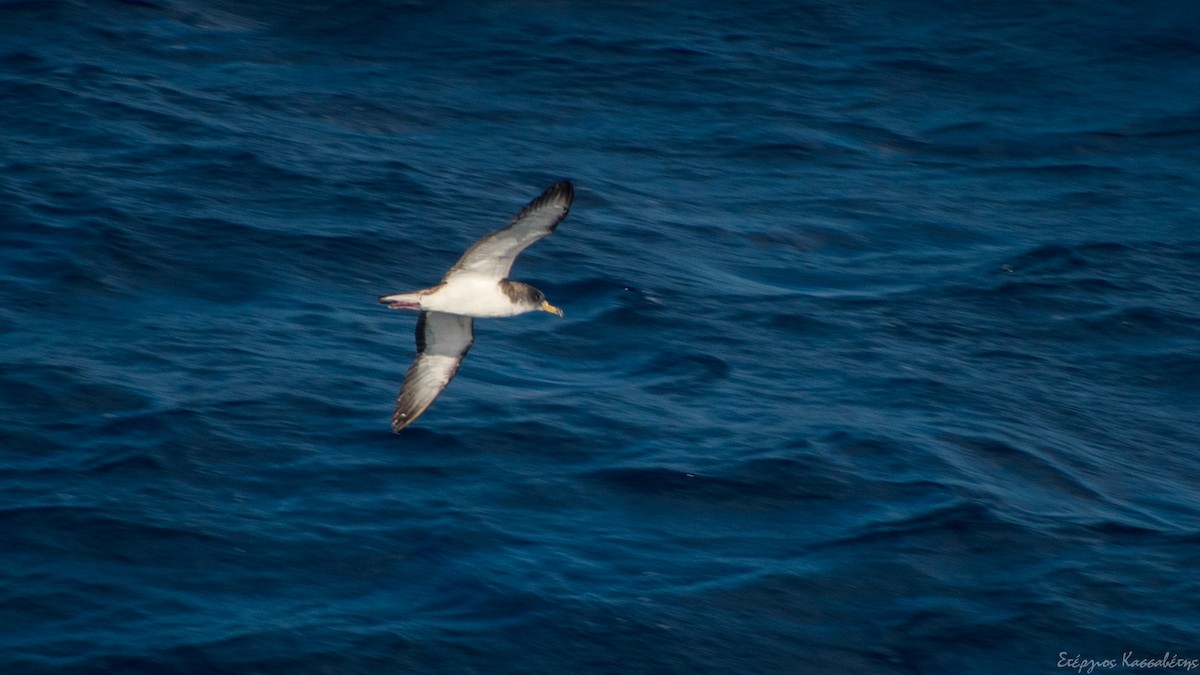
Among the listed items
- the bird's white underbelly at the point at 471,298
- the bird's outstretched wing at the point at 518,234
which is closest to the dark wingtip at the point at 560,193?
the bird's outstretched wing at the point at 518,234

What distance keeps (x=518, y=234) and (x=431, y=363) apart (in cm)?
222

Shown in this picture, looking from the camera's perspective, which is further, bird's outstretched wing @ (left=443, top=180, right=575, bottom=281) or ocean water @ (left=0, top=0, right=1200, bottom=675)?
ocean water @ (left=0, top=0, right=1200, bottom=675)

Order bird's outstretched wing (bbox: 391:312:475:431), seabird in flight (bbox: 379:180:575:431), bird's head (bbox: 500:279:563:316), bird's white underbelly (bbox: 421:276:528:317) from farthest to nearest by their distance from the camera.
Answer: bird's outstretched wing (bbox: 391:312:475:431)
bird's head (bbox: 500:279:563:316)
bird's white underbelly (bbox: 421:276:528:317)
seabird in flight (bbox: 379:180:575:431)

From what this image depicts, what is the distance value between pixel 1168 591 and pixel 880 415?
3161 mm

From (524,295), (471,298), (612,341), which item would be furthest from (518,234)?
(612,341)

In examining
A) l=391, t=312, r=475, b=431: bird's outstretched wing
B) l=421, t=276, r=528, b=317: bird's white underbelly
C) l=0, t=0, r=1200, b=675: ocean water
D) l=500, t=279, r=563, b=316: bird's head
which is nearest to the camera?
l=421, t=276, r=528, b=317: bird's white underbelly

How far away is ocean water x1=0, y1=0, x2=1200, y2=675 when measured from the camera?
37.4 ft

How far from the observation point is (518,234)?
9.91 m

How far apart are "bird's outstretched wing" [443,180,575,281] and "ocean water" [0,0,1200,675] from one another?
2.61 metres

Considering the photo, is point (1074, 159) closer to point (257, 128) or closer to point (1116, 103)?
point (1116, 103)

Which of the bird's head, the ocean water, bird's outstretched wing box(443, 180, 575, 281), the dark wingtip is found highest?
the dark wingtip

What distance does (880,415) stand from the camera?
14.2 metres

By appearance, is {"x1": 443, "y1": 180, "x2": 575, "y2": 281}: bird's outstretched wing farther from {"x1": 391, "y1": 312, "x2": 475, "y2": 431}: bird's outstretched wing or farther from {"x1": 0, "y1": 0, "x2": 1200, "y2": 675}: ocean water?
{"x1": 0, "y1": 0, "x2": 1200, "y2": 675}: ocean water

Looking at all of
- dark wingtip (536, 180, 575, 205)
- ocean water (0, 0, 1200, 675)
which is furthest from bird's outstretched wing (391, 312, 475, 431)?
dark wingtip (536, 180, 575, 205)
